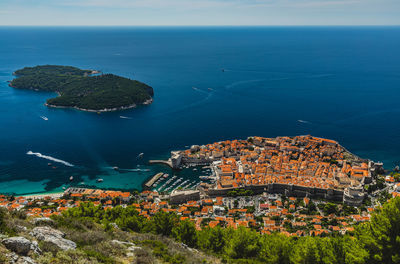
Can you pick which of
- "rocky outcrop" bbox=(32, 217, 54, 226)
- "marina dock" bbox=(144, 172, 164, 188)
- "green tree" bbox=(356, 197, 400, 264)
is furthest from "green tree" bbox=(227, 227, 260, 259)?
"marina dock" bbox=(144, 172, 164, 188)

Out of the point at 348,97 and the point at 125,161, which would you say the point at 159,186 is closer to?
the point at 125,161

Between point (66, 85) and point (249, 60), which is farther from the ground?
point (249, 60)

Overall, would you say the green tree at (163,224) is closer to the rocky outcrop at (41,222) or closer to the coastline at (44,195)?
the rocky outcrop at (41,222)

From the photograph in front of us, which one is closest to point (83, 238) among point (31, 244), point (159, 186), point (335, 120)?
point (31, 244)

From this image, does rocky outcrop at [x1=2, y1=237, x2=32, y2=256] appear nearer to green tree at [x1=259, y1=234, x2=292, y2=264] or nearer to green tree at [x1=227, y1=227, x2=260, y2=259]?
green tree at [x1=227, y1=227, x2=260, y2=259]

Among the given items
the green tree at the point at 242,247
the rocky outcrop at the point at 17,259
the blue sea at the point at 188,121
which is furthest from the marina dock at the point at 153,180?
the rocky outcrop at the point at 17,259

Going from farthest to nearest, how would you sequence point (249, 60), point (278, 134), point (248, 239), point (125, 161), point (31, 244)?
point (249, 60), point (278, 134), point (125, 161), point (248, 239), point (31, 244)

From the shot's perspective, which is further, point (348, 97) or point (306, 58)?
point (306, 58)

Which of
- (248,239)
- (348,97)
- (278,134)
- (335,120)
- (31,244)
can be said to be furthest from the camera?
(348,97)
